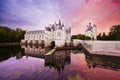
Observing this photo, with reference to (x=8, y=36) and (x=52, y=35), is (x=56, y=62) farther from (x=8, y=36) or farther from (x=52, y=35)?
(x=8, y=36)

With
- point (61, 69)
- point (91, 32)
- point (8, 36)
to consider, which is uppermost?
point (91, 32)

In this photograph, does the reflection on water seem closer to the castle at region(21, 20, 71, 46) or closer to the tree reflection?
the tree reflection

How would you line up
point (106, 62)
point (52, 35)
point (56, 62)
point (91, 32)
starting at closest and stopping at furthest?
point (106, 62)
point (56, 62)
point (52, 35)
point (91, 32)

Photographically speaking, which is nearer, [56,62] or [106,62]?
[106,62]

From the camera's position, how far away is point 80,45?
1586cm

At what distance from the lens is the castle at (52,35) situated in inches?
584

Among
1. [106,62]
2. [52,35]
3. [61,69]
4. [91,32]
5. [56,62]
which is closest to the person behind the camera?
[61,69]

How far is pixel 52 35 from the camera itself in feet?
65.4

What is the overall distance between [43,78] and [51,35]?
15.8 m

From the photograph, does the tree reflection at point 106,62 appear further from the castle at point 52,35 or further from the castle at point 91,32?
the castle at point 91,32

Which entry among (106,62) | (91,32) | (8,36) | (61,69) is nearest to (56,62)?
(61,69)

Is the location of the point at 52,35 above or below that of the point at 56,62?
above

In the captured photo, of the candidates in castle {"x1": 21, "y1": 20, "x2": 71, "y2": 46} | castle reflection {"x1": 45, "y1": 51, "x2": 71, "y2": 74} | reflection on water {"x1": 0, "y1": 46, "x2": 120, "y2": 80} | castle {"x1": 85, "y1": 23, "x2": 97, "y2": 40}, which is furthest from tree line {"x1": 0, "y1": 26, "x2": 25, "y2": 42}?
castle {"x1": 85, "y1": 23, "x2": 97, "y2": 40}

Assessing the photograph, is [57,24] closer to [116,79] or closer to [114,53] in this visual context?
[114,53]
